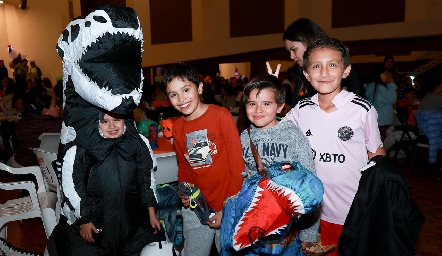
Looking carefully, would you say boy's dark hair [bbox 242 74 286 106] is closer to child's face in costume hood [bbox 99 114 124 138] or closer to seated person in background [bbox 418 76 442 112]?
child's face in costume hood [bbox 99 114 124 138]

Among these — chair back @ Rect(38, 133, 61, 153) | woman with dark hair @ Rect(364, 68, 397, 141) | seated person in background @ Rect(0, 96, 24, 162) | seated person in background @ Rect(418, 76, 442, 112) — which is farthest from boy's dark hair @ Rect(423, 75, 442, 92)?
seated person in background @ Rect(0, 96, 24, 162)

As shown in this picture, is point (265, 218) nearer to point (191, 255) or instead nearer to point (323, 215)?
point (323, 215)

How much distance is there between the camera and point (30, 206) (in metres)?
2.85

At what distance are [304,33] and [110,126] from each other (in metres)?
1.16

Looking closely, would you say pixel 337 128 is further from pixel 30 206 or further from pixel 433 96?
pixel 433 96

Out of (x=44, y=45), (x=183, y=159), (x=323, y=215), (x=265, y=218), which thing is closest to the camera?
(x=265, y=218)

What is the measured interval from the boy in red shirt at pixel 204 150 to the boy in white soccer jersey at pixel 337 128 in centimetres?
39

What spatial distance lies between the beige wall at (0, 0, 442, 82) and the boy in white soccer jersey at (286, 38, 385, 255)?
31.1 ft

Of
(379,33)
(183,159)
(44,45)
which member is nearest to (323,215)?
(183,159)

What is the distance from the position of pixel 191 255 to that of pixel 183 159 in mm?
514

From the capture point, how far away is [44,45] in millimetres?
12953

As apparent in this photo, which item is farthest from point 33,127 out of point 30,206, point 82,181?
point 82,181

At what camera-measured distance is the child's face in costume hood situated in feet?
5.92

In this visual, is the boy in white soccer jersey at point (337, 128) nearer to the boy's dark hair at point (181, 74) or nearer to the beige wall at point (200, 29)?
the boy's dark hair at point (181, 74)
